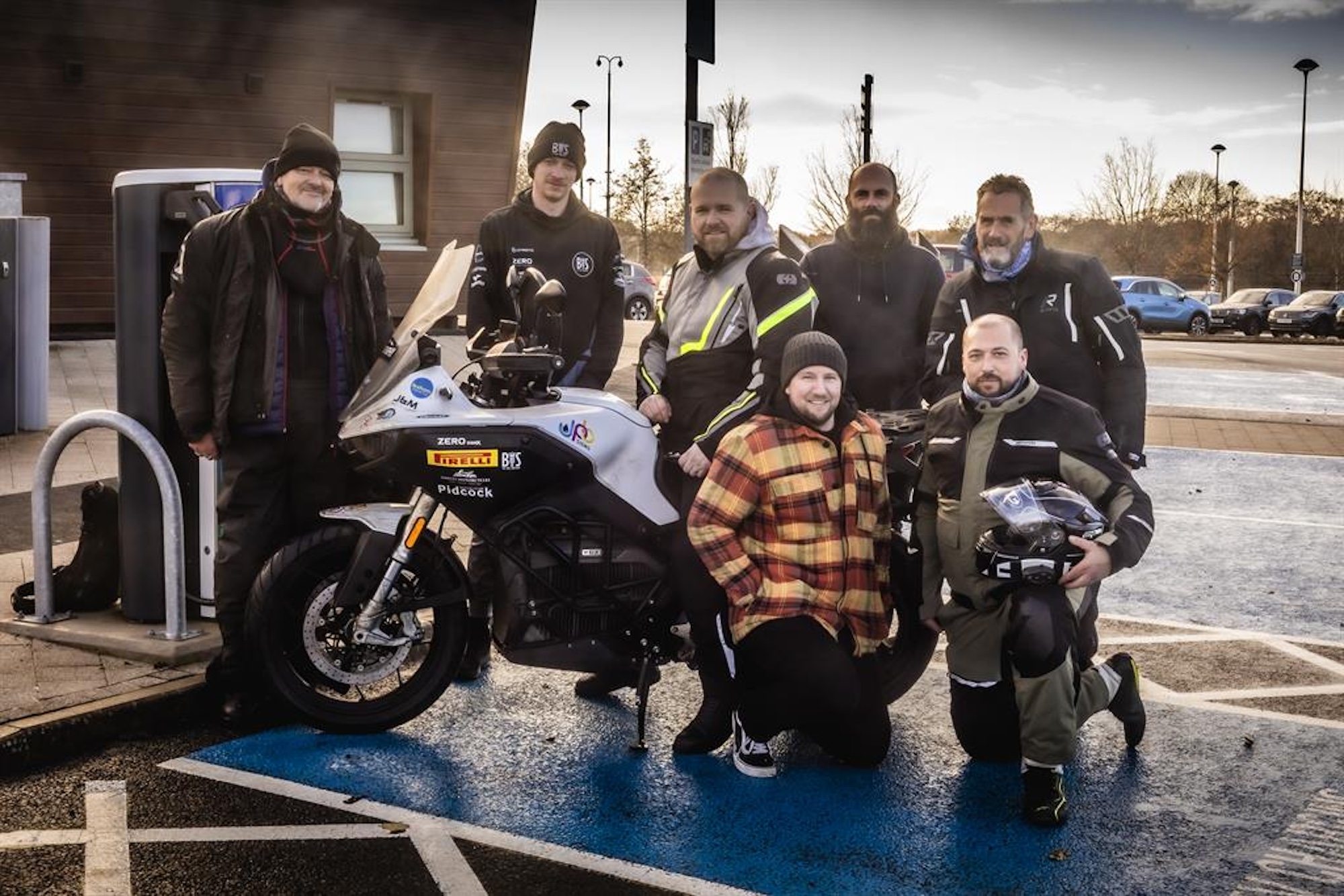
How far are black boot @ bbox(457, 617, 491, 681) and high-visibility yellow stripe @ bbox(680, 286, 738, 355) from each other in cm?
116

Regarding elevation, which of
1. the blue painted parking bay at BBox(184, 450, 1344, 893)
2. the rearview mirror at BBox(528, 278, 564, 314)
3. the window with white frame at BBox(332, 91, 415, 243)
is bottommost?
the blue painted parking bay at BBox(184, 450, 1344, 893)

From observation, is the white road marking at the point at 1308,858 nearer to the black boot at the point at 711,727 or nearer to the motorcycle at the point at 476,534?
the black boot at the point at 711,727

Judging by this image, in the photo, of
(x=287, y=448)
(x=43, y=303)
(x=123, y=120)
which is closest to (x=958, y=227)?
(x=123, y=120)

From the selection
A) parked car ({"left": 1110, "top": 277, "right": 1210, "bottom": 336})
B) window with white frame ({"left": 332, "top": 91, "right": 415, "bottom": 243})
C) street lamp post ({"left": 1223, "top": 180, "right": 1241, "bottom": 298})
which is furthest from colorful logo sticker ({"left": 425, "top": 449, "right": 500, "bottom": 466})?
street lamp post ({"left": 1223, "top": 180, "right": 1241, "bottom": 298})

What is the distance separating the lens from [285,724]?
501 cm

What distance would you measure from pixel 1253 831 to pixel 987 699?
2.87ft

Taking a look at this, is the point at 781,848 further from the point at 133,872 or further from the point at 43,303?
the point at 43,303

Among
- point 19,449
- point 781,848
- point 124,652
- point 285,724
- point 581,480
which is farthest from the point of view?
point 19,449

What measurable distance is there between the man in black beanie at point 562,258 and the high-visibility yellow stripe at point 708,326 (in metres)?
0.64

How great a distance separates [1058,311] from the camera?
522 cm

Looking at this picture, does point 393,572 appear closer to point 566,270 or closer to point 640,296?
point 566,270

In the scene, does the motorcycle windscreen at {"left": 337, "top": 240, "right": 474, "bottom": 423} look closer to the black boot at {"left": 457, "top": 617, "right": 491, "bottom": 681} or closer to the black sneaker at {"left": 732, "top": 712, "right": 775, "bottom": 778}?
the black boot at {"left": 457, "top": 617, "right": 491, "bottom": 681}

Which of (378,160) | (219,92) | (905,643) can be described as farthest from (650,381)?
(219,92)

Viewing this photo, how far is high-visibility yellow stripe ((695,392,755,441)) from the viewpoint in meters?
4.78
